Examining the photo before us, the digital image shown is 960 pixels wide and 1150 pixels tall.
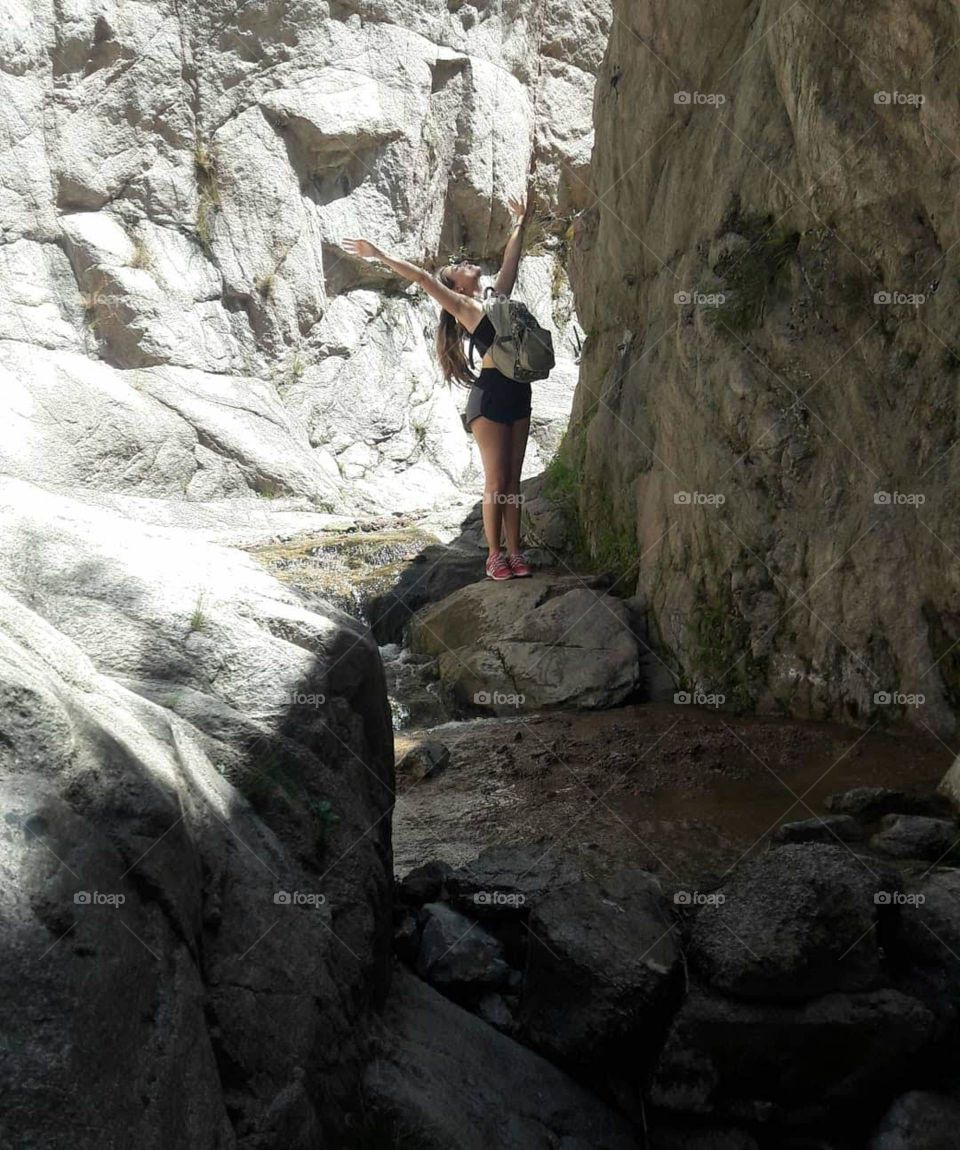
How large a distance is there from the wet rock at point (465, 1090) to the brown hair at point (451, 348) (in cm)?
460

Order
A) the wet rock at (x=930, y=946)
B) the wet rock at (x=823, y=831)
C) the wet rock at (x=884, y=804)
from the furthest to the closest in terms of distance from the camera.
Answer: the wet rock at (x=884, y=804)
the wet rock at (x=823, y=831)
the wet rock at (x=930, y=946)

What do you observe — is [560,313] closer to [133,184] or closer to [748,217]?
[133,184]

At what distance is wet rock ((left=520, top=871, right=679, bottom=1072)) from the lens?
3207mm

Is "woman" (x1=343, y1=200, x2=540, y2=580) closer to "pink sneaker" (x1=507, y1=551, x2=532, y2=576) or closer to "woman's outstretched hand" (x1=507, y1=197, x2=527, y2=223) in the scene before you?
"woman's outstretched hand" (x1=507, y1=197, x2=527, y2=223)

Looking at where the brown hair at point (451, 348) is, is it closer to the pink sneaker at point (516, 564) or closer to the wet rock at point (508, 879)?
the pink sneaker at point (516, 564)

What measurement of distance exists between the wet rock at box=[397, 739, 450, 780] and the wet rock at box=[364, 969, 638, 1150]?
238 centimetres

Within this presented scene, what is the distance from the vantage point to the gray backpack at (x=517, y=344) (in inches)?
270

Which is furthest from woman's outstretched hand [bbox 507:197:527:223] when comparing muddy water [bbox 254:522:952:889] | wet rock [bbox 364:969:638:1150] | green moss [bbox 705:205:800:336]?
wet rock [bbox 364:969:638:1150]

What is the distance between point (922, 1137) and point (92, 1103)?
7.33ft

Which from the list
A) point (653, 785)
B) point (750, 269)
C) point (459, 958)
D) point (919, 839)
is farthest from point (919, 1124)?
point (750, 269)

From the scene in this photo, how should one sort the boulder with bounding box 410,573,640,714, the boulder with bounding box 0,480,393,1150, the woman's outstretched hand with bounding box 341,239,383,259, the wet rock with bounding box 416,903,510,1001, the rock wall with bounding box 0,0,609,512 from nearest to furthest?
the boulder with bounding box 0,480,393,1150 → the wet rock with bounding box 416,903,510,1001 → the woman's outstretched hand with bounding box 341,239,383,259 → the boulder with bounding box 410,573,640,714 → the rock wall with bounding box 0,0,609,512

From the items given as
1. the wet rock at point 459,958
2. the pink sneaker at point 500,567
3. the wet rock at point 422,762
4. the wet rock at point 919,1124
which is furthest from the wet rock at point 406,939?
the pink sneaker at point 500,567

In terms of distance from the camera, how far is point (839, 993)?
3.24m

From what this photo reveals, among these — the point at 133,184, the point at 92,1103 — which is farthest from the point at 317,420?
the point at 92,1103
